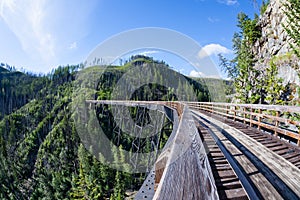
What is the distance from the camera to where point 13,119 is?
78.6 metres

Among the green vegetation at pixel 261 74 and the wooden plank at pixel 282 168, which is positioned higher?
the green vegetation at pixel 261 74

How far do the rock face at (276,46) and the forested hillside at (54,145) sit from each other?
28574 mm

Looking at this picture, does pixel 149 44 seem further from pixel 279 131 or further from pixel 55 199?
pixel 55 199

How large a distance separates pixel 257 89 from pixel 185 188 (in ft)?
54.3

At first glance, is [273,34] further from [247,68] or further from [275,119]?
[275,119]

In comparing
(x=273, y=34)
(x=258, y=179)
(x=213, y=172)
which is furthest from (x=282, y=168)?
(x=273, y=34)

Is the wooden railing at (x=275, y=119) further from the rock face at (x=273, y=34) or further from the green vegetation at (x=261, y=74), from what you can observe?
the rock face at (x=273, y=34)

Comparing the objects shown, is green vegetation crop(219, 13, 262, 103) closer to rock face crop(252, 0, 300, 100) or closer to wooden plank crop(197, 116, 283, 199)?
rock face crop(252, 0, 300, 100)

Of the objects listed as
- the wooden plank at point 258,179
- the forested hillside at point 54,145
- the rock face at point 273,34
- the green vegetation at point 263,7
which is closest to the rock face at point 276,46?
the rock face at point 273,34

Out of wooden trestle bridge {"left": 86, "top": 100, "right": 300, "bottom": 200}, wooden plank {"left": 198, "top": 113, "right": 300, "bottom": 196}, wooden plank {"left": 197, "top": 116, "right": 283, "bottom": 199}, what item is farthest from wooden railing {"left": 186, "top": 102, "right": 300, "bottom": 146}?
wooden plank {"left": 197, "top": 116, "right": 283, "bottom": 199}

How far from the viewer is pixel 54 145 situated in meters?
62.9

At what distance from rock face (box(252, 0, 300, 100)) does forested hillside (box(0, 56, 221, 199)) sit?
93.7ft

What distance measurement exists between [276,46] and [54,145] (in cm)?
6454

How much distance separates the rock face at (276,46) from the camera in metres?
11.8
